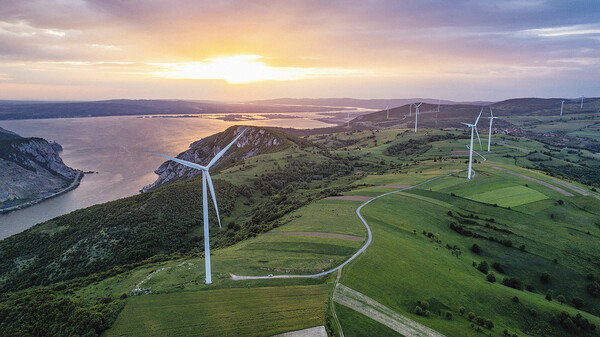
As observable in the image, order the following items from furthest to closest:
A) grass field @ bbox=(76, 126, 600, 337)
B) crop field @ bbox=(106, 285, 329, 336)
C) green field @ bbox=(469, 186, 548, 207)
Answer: green field @ bbox=(469, 186, 548, 207), grass field @ bbox=(76, 126, 600, 337), crop field @ bbox=(106, 285, 329, 336)

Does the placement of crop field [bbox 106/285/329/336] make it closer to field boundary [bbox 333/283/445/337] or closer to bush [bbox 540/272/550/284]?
field boundary [bbox 333/283/445/337]

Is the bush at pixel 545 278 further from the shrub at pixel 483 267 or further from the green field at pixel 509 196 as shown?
the green field at pixel 509 196

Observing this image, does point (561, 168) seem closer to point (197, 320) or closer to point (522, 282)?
point (522, 282)

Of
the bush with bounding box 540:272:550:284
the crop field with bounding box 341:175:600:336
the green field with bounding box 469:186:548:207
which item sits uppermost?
the green field with bounding box 469:186:548:207

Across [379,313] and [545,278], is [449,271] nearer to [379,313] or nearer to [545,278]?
[379,313]

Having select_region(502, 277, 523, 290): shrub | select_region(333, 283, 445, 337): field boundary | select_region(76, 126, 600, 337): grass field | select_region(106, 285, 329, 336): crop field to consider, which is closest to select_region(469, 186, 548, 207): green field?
select_region(76, 126, 600, 337): grass field

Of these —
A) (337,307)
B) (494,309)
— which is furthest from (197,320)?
(494,309)

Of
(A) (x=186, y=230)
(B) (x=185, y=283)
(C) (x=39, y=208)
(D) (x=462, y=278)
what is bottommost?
(C) (x=39, y=208)

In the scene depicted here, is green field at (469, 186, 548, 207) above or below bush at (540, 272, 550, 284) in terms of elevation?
above

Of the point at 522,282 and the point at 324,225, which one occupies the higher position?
the point at 324,225

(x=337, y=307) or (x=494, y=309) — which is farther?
(x=494, y=309)
